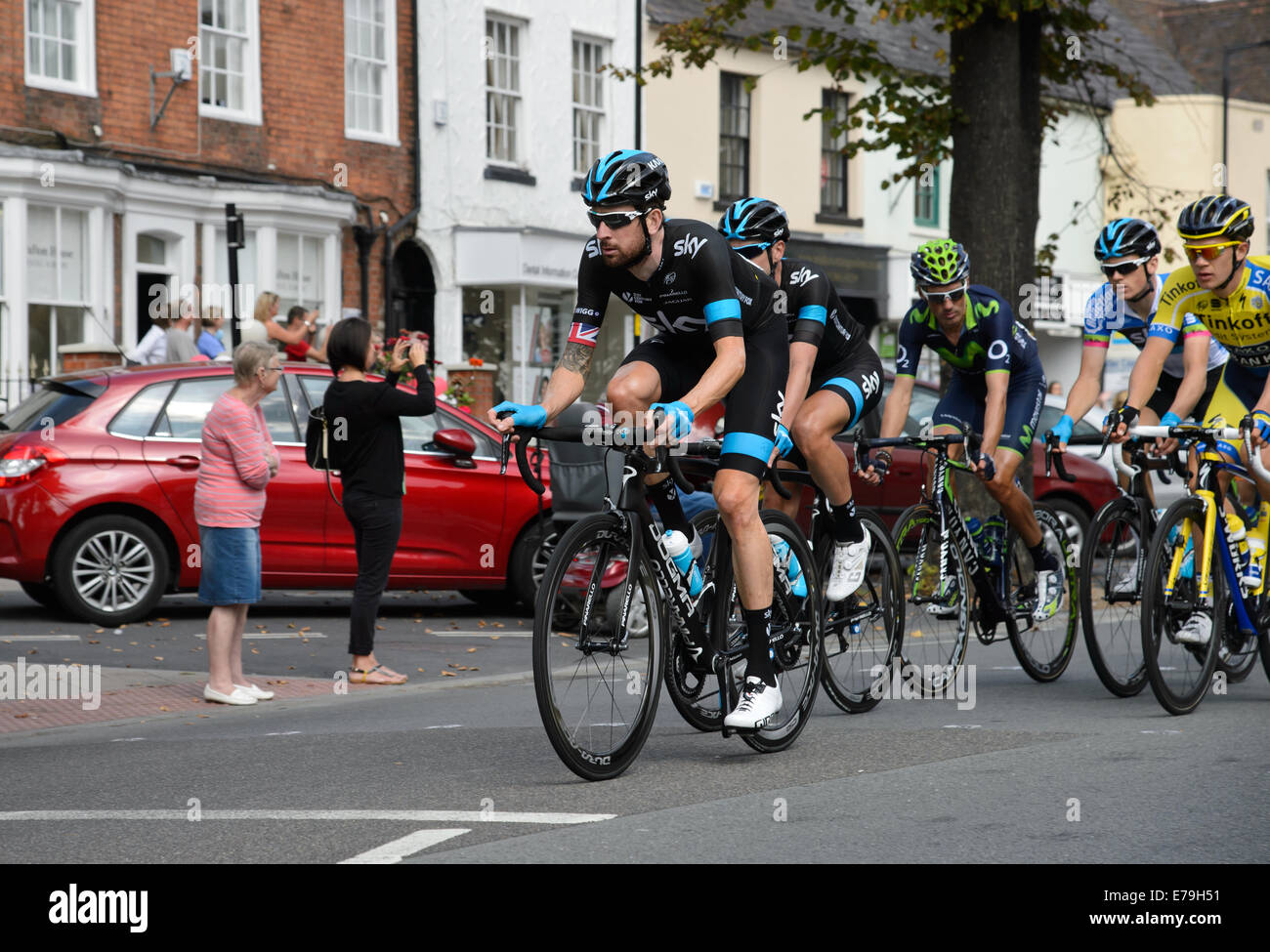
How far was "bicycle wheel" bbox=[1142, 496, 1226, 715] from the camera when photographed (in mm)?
7512

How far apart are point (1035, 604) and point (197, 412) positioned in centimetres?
597

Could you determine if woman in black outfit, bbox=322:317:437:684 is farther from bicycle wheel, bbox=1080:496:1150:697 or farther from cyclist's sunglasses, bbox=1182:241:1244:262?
cyclist's sunglasses, bbox=1182:241:1244:262

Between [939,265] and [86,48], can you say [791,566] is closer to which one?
[939,265]

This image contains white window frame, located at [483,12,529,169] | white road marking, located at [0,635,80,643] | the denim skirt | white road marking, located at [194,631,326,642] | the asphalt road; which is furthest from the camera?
white window frame, located at [483,12,529,169]

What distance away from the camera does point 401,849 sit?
5.09 m

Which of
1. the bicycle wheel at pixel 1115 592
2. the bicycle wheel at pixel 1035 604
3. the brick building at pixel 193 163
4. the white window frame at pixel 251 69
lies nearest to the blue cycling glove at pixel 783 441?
the bicycle wheel at pixel 1115 592

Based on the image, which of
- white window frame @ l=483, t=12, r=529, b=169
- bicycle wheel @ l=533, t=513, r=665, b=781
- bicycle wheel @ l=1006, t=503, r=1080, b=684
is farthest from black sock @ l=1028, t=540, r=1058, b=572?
white window frame @ l=483, t=12, r=529, b=169

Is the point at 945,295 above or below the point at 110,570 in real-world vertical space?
above

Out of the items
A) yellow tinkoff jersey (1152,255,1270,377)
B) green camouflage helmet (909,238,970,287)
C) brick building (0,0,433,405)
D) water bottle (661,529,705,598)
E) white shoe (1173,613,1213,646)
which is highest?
brick building (0,0,433,405)

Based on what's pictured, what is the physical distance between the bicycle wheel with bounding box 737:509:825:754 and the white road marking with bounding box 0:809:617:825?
1.42 m

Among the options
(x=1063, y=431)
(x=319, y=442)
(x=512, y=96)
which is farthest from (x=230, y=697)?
(x=512, y=96)

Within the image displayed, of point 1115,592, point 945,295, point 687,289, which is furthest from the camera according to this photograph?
point 945,295

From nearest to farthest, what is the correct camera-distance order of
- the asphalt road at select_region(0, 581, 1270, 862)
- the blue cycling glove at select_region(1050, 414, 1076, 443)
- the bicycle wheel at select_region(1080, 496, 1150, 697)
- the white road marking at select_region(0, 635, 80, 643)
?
the asphalt road at select_region(0, 581, 1270, 862) → the bicycle wheel at select_region(1080, 496, 1150, 697) → the blue cycling glove at select_region(1050, 414, 1076, 443) → the white road marking at select_region(0, 635, 80, 643)

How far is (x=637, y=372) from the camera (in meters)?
6.48
